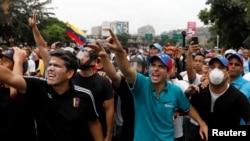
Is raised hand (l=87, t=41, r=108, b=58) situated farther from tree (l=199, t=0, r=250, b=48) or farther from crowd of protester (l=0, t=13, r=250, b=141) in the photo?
tree (l=199, t=0, r=250, b=48)

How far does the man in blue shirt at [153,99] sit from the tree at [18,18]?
39230 mm

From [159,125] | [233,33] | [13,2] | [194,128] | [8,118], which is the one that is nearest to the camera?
[159,125]

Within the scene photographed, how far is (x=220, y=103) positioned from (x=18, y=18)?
4148 centimetres

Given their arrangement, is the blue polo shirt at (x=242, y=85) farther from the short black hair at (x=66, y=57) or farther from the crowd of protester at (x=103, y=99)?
the short black hair at (x=66, y=57)

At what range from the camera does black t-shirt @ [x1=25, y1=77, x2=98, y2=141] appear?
3781mm

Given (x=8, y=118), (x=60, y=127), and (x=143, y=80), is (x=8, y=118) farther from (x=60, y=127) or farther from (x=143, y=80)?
(x=143, y=80)

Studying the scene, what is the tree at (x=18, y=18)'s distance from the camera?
42125 millimetres

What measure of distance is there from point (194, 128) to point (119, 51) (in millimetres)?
1756

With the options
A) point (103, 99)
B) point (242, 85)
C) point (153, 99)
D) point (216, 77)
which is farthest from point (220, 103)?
point (103, 99)

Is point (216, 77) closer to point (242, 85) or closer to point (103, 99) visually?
point (242, 85)

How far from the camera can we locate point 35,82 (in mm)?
3799

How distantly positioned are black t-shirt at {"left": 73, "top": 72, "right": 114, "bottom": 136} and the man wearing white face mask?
101cm

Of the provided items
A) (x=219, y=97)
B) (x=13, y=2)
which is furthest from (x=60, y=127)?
(x=13, y=2)

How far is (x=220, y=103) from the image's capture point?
453cm
